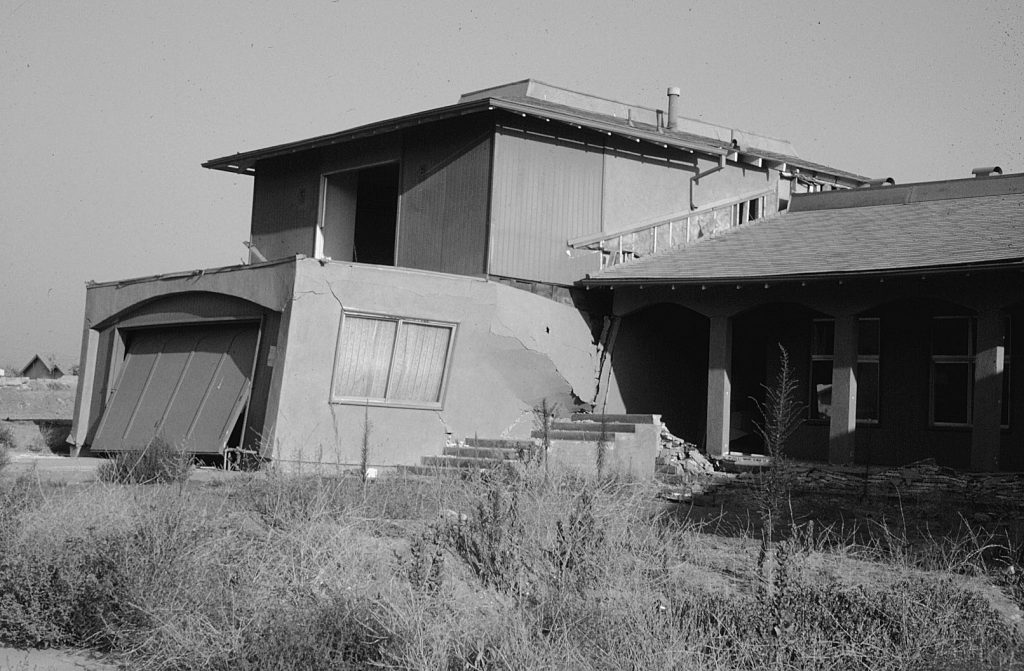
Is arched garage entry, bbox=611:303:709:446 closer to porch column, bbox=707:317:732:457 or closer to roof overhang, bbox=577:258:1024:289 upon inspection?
roof overhang, bbox=577:258:1024:289

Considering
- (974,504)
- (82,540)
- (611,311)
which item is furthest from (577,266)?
(82,540)

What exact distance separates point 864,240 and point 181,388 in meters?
12.5

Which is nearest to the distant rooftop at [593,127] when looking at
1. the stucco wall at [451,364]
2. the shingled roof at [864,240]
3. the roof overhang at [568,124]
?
the roof overhang at [568,124]

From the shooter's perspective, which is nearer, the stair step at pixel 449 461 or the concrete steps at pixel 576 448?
the concrete steps at pixel 576 448

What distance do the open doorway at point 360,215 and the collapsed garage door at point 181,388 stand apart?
154 inches

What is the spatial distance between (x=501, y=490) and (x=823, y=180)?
62.6 feet

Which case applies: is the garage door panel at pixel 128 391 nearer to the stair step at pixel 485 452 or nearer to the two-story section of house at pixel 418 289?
the two-story section of house at pixel 418 289

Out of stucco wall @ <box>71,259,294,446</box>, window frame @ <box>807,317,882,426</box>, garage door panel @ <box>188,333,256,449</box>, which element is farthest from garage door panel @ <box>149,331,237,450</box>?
window frame @ <box>807,317,882,426</box>

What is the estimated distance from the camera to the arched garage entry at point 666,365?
68.8ft

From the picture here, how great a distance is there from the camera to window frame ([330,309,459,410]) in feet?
56.6

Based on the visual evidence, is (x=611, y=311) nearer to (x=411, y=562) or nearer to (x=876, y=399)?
(x=876, y=399)

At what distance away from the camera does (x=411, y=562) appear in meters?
8.11

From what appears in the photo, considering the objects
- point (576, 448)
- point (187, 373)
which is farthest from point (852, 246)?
point (187, 373)

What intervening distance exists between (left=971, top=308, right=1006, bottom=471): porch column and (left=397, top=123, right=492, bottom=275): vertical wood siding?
8.26 metres
